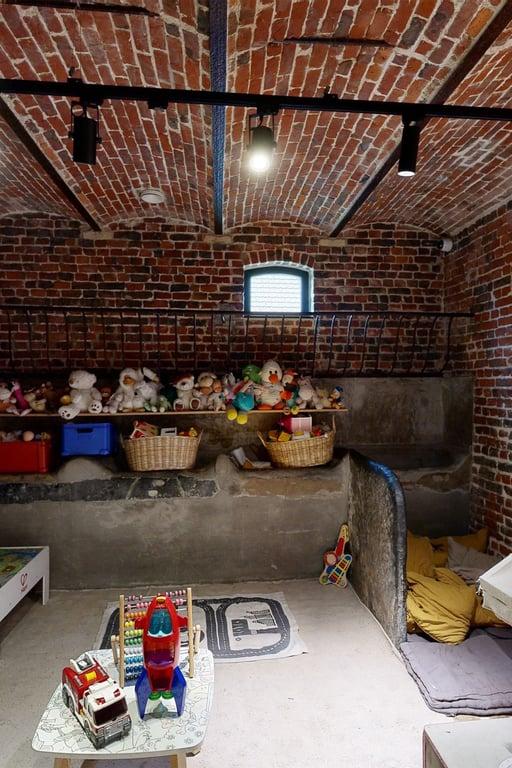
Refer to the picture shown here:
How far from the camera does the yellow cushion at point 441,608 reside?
10.1 ft

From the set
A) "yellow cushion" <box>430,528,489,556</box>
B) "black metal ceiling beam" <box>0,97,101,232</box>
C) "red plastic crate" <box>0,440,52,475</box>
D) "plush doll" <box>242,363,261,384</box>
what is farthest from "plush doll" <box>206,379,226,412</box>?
"yellow cushion" <box>430,528,489,556</box>

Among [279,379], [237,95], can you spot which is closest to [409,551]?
[279,379]

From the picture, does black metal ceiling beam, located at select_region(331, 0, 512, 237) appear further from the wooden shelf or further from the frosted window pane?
the wooden shelf

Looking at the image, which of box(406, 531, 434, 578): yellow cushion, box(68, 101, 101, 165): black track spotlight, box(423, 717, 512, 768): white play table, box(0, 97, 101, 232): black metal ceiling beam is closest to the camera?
box(423, 717, 512, 768): white play table

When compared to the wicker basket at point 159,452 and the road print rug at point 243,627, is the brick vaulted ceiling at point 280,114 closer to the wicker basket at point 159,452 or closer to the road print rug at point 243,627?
the wicker basket at point 159,452

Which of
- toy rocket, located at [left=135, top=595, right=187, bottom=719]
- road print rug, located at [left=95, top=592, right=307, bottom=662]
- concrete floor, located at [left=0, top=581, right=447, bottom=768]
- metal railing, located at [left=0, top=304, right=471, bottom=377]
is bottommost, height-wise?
concrete floor, located at [left=0, top=581, right=447, bottom=768]

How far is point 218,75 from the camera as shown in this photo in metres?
2.36

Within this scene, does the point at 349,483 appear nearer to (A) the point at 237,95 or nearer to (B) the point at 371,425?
(B) the point at 371,425

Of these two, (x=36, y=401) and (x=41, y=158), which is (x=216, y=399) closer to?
(x=36, y=401)

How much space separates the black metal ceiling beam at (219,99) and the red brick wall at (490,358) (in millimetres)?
1703

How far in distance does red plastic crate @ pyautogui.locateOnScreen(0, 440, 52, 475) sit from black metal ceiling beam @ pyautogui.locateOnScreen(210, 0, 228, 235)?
97.4 inches

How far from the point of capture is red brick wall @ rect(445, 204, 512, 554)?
3.80 meters

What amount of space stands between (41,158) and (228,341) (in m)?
2.04

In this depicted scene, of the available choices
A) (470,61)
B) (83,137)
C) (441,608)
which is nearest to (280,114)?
(470,61)
